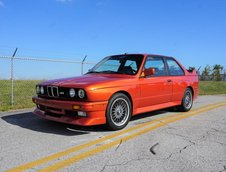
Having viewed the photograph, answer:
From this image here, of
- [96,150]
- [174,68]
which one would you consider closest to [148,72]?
[174,68]

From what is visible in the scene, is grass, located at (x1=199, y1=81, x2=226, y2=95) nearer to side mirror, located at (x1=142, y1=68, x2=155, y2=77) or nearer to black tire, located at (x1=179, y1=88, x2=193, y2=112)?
black tire, located at (x1=179, y1=88, x2=193, y2=112)

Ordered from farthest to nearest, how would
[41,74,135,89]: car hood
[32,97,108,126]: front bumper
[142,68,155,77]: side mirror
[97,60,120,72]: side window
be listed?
1. [97,60,120,72]: side window
2. [142,68,155,77]: side mirror
3. [41,74,135,89]: car hood
4. [32,97,108,126]: front bumper

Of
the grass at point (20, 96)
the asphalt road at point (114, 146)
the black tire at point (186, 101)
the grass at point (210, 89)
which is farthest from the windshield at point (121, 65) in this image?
the grass at point (210, 89)

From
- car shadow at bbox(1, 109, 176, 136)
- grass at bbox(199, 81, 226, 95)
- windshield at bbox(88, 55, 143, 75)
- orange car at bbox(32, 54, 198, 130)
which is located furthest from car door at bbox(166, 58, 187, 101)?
grass at bbox(199, 81, 226, 95)

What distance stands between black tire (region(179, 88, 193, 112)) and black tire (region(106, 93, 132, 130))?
2585 mm

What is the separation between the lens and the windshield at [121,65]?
645 cm

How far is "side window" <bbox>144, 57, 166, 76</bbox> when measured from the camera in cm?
671

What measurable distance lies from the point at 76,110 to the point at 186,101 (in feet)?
13.3

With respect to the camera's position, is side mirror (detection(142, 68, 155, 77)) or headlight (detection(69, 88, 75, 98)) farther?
side mirror (detection(142, 68, 155, 77))

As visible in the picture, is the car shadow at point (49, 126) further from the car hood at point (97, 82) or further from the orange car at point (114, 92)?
the car hood at point (97, 82)

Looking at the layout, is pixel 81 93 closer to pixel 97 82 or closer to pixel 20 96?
pixel 97 82

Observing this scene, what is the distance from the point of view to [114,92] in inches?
217

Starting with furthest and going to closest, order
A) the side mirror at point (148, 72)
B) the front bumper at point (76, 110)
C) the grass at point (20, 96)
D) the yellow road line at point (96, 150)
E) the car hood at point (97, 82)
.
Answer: the grass at point (20, 96)
the side mirror at point (148, 72)
the car hood at point (97, 82)
the front bumper at point (76, 110)
the yellow road line at point (96, 150)

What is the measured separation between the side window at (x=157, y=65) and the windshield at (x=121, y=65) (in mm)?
209
